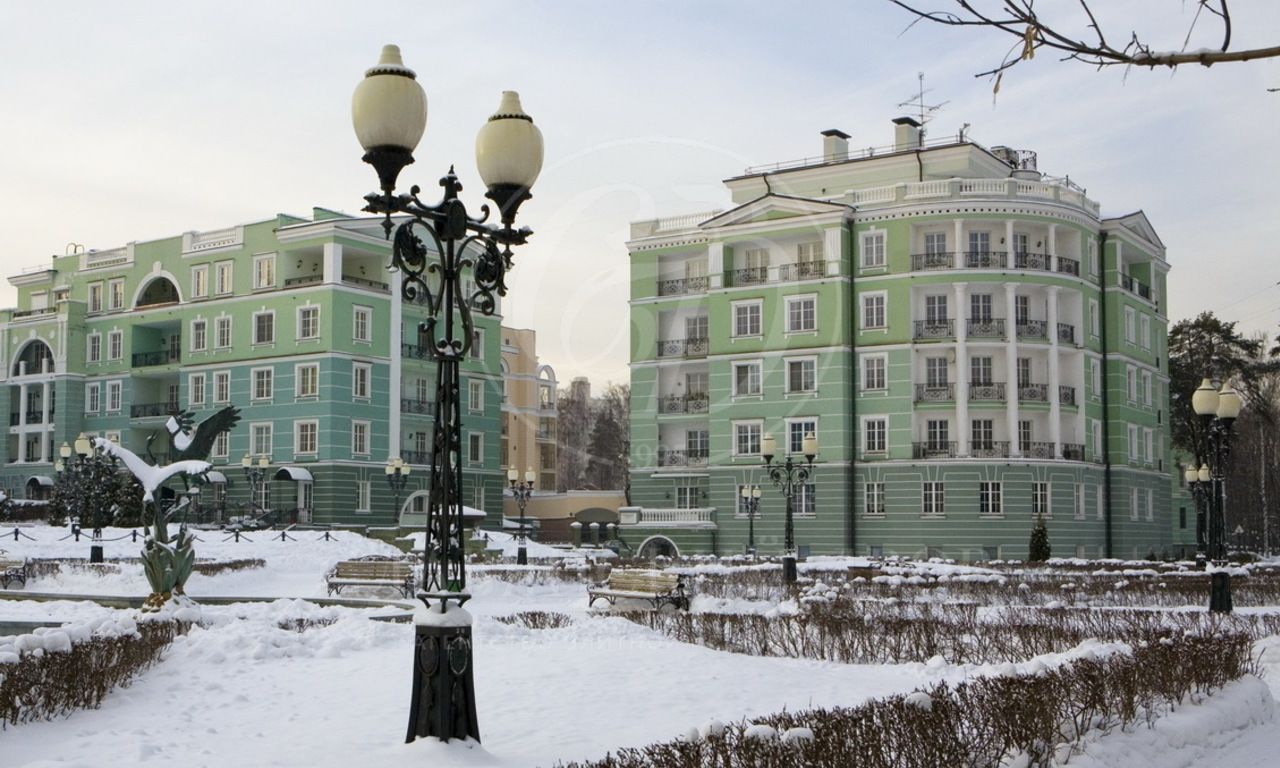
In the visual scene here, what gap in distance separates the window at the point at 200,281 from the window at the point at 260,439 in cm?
706

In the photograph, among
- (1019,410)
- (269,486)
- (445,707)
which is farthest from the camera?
(269,486)

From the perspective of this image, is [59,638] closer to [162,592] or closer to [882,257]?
[162,592]

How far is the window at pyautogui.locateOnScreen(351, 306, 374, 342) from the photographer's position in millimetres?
54156

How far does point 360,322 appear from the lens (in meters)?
54.6

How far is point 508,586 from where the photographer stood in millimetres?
27578

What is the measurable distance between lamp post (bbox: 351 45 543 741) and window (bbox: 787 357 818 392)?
4019 cm

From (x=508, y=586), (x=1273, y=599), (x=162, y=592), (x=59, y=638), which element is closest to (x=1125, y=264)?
(x=1273, y=599)

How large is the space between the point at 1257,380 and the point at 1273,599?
4354 centimetres

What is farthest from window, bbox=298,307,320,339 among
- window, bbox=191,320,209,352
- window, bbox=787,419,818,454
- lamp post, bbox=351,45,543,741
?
lamp post, bbox=351,45,543,741

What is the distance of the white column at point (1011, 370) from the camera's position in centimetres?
4628

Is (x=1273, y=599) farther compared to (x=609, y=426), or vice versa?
(x=609, y=426)

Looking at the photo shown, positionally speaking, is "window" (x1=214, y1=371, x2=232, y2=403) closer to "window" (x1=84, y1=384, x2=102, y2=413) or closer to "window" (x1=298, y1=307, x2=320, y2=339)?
"window" (x1=298, y1=307, x2=320, y2=339)

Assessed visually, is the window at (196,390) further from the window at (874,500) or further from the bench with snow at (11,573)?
the bench with snow at (11,573)

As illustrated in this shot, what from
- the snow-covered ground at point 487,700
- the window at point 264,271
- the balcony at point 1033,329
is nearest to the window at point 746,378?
the balcony at point 1033,329
